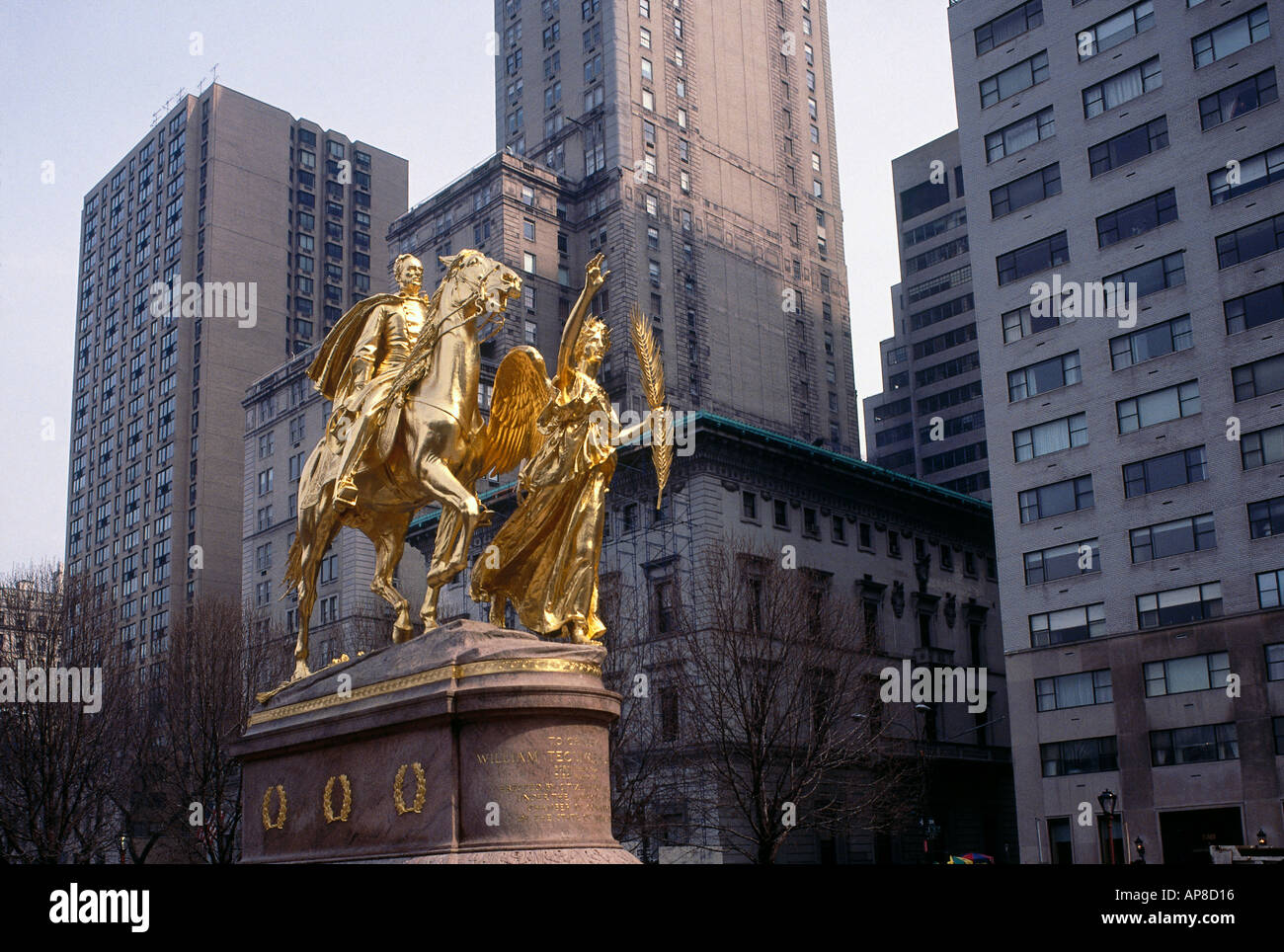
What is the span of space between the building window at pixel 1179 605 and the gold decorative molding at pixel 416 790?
50195 mm

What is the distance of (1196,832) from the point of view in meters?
58.4

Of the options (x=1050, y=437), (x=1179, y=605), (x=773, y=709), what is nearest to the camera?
(x=773, y=709)

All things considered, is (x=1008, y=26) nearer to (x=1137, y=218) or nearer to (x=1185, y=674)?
(x=1137, y=218)

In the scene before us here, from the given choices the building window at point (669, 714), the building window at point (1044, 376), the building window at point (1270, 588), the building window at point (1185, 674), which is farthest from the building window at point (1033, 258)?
the building window at point (669, 714)

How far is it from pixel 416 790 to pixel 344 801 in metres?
1.50

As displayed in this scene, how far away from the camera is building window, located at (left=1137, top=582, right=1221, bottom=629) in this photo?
6028 centimetres

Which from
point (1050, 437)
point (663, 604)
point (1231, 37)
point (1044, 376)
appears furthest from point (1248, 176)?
point (663, 604)

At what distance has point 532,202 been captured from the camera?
102m

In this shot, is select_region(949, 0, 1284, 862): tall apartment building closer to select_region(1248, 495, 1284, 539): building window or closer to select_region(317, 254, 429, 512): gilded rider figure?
select_region(1248, 495, 1284, 539): building window

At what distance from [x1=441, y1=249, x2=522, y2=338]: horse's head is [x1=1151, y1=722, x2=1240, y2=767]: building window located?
47.6 m

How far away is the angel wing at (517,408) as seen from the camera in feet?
68.8

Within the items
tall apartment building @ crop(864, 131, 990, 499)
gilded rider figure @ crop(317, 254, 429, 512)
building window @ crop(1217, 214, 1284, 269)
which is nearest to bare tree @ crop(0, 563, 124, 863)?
gilded rider figure @ crop(317, 254, 429, 512)

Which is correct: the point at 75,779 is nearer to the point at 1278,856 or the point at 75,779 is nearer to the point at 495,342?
the point at 1278,856

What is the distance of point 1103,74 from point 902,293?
59643 millimetres
